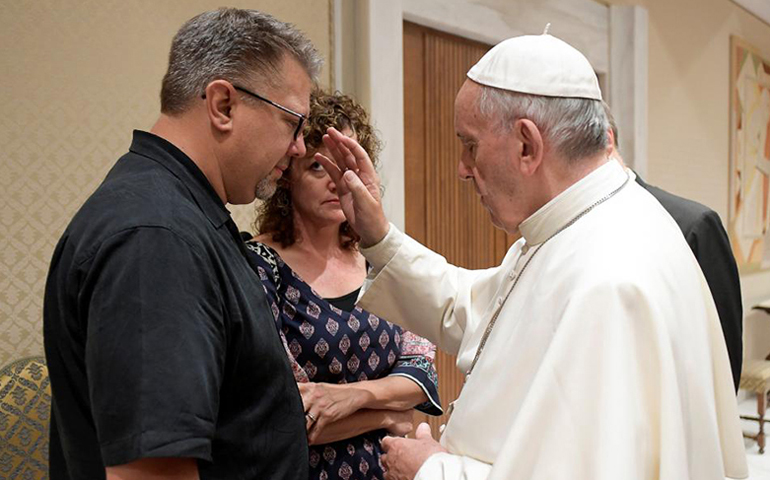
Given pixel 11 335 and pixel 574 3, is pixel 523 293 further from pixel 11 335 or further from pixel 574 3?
pixel 574 3

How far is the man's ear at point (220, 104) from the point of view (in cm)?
132

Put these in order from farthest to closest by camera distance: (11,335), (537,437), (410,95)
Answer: (410,95)
(11,335)
(537,437)

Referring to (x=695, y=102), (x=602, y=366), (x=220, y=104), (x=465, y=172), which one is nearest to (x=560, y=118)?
(x=465, y=172)

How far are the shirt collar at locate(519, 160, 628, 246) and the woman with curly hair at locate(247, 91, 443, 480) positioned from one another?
0.67 m

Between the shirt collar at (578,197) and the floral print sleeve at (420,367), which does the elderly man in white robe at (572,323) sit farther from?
the floral print sleeve at (420,367)

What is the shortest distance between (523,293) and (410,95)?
7.07 feet

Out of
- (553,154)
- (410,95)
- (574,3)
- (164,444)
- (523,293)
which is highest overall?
(574,3)

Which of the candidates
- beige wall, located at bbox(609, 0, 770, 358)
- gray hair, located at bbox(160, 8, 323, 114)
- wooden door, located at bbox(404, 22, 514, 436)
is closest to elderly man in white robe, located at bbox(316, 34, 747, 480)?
gray hair, located at bbox(160, 8, 323, 114)

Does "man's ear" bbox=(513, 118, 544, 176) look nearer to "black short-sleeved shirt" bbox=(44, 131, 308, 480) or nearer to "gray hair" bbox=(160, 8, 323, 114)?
"gray hair" bbox=(160, 8, 323, 114)

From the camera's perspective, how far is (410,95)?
368cm

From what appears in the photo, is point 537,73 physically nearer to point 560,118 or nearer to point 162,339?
point 560,118

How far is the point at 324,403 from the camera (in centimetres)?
190

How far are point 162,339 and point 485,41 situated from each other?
11.3ft

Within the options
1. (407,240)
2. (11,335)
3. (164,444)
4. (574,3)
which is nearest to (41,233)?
(11,335)
